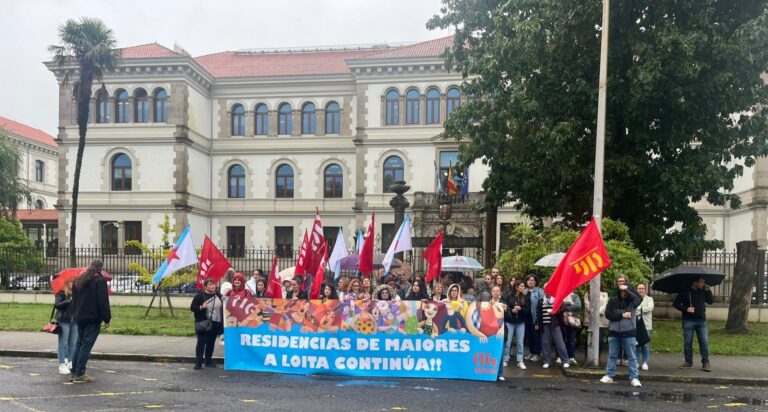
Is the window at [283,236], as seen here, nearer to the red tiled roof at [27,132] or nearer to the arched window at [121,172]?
the arched window at [121,172]

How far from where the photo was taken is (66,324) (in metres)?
11.0

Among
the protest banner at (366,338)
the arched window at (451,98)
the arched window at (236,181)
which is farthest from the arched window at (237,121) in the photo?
the protest banner at (366,338)

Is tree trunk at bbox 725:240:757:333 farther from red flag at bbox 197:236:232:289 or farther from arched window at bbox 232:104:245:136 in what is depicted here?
arched window at bbox 232:104:245:136

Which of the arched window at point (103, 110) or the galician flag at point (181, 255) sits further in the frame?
the arched window at point (103, 110)

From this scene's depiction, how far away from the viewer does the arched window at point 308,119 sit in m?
43.2

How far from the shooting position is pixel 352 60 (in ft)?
130

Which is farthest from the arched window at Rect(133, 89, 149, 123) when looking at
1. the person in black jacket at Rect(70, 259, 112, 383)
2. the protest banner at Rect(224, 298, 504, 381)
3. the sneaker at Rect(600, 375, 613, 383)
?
the sneaker at Rect(600, 375, 613, 383)

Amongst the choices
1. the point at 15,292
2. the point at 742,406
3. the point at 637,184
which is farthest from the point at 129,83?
the point at 742,406

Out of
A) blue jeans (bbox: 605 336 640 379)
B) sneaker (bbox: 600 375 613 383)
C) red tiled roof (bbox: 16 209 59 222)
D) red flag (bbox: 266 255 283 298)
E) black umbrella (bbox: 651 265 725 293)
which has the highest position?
red tiled roof (bbox: 16 209 59 222)

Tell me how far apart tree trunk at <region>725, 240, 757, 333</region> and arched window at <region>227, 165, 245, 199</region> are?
31796 millimetres

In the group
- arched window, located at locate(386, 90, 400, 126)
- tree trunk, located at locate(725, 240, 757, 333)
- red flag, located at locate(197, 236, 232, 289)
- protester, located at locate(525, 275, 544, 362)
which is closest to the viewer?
protester, located at locate(525, 275, 544, 362)

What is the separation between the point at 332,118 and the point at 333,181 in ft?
13.0

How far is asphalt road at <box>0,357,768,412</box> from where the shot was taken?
891 centimetres

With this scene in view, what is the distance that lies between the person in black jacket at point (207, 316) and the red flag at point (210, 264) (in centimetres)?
168
